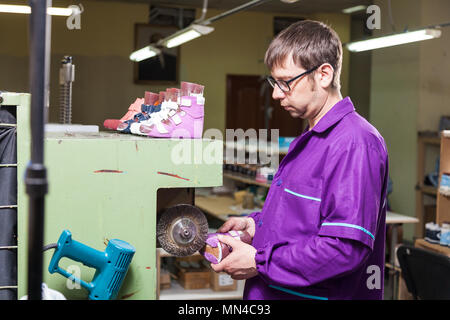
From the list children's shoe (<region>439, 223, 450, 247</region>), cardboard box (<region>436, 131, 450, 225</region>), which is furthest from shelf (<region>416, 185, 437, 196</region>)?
children's shoe (<region>439, 223, 450, 247</region>)

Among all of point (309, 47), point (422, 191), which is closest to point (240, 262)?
point (309, 47)

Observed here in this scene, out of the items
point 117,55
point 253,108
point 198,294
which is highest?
point 117,55

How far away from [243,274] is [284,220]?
186 mm

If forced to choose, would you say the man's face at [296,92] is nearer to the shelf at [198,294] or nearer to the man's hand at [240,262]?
the man's hand at [240,262]

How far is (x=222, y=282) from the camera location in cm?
394

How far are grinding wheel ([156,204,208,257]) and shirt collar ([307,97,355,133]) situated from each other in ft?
1.47

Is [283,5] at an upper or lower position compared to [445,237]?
upper

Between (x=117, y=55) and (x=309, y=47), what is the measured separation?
25.6 feet

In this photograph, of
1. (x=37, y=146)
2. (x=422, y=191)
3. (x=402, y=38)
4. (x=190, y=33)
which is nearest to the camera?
(x=37, y=146)

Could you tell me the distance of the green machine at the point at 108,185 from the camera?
4.96 feet

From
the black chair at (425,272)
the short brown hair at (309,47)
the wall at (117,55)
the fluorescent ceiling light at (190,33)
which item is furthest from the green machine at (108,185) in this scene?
the wall at (117,55)

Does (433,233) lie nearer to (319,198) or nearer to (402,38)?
(402,38)
